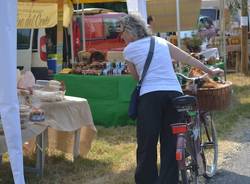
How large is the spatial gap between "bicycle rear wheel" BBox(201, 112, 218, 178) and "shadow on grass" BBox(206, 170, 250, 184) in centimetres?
7

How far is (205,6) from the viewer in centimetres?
2516

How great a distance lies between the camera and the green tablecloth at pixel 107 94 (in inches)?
360

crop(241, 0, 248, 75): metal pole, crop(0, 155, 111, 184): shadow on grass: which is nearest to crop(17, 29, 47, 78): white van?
crop(241, 0, 248, 75): metal pole

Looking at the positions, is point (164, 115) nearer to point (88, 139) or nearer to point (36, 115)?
point (36, 115)

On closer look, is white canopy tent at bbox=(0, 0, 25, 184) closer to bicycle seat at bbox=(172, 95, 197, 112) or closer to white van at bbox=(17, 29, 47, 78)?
bicycle seat at bbox=(172, 95, 197, 112)

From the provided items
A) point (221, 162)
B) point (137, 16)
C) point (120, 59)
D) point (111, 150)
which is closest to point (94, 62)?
point (120, 59)

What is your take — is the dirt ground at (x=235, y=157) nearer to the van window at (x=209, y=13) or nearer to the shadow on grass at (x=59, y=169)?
the shadow on grass at (x=59, y=169)

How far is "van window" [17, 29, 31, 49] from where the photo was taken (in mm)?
14469

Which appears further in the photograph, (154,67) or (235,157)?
(235,157)

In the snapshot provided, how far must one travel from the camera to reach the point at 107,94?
30.6 ft

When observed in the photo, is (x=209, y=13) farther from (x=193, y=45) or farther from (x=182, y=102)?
(x=182, y=102)

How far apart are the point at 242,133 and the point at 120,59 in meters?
2.56

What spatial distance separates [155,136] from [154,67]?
60cm

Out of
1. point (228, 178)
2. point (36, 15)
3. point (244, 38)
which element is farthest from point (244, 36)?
point (228, 178)
